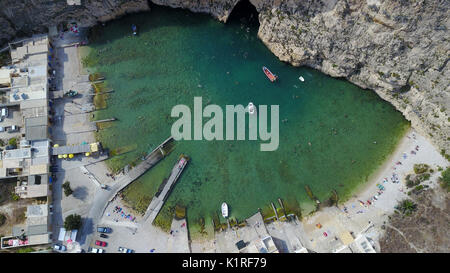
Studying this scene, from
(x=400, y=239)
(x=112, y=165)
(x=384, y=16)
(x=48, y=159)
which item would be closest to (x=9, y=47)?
(x=48, y=159)

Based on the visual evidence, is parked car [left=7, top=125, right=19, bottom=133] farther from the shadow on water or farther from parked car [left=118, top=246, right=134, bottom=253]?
parked car [left=118, top=246, right=134, bottom=253]

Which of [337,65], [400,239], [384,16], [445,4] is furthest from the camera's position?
[337,65]

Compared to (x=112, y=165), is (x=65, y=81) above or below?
above

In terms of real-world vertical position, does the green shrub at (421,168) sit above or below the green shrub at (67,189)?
above

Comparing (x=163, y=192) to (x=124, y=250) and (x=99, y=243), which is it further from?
(x=99, y=243)

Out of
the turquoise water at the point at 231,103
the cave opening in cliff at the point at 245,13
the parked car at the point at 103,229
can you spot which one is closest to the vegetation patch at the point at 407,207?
the turquoise water at the point at 231,103

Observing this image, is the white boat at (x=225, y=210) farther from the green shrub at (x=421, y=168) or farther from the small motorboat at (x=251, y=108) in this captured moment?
the green shrub at (x=421, y=168)

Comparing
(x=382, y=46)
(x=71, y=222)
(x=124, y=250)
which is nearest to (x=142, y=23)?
(x=71, y=222)

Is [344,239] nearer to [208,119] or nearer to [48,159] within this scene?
[208,119]
